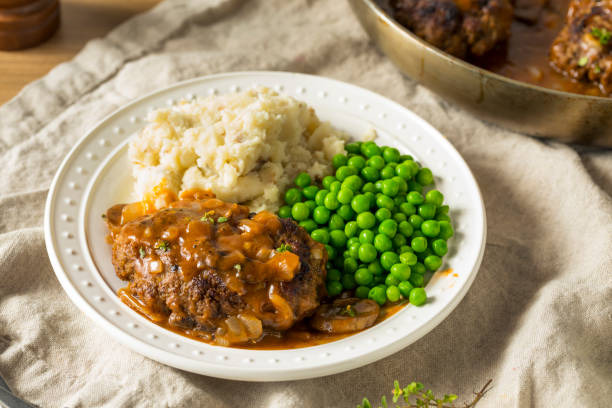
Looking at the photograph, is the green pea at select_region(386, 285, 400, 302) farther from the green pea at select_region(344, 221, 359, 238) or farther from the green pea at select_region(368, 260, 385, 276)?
the green pea at select_region(344, 221, 359, 238)

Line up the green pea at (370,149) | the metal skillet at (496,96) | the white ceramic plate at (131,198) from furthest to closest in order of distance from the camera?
1. the green pea at (370,149)
2. the metal skillet at (496,96)
3. the white ceramic plate at (131,198)

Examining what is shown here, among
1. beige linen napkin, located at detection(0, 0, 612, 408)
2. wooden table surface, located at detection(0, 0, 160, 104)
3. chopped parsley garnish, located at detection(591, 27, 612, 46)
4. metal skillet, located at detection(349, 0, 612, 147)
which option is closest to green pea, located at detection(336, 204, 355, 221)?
beige linen napkin, located at detection(0, 0, 612, 408)

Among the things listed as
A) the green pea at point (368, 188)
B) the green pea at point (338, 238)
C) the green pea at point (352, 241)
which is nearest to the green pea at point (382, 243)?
the green pea at point (352, 241)

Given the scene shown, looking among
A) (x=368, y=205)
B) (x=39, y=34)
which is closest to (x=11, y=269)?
(x=368, y=205)

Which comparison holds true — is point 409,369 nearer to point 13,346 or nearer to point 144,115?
point 13,346

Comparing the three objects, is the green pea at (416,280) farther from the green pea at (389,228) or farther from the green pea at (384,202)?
the green pea at (384,202)

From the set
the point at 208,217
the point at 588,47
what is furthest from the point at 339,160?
the point at 588,47
